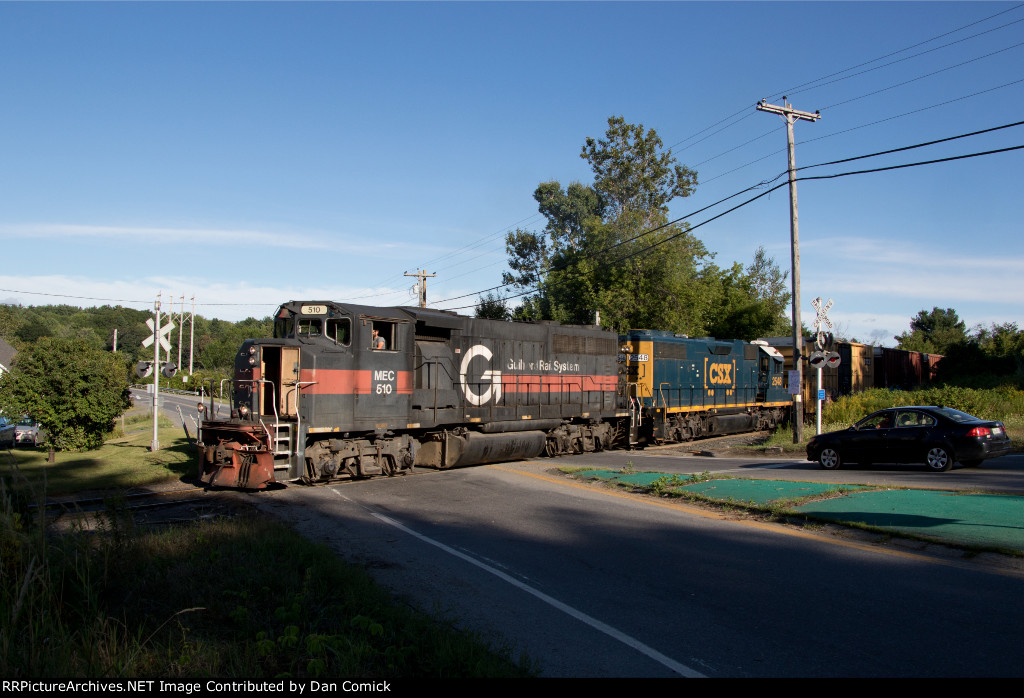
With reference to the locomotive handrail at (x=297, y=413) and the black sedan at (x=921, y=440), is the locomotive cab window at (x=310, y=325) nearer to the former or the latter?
the locomotive handrail at (x=297, y=413)

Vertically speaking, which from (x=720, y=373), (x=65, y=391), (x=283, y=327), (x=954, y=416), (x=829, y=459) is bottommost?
(x=829, y=459)

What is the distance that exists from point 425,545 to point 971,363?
146ft

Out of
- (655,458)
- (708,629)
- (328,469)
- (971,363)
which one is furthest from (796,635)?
(971,363)

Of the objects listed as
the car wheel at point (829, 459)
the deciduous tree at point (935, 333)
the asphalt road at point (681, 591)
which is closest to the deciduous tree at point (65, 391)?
the asphalt road at point (681, 591)

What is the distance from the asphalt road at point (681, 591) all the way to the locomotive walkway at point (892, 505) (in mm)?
733

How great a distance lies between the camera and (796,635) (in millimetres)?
5359

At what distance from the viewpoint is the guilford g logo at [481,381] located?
16875mm

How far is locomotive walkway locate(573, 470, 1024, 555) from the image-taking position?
811 cm

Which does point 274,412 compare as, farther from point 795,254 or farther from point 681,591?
point 795,254

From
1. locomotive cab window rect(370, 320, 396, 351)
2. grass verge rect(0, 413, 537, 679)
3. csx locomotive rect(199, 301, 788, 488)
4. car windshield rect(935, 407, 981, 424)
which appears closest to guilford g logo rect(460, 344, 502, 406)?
csx locomotive rect(199, 301, 788, 488)

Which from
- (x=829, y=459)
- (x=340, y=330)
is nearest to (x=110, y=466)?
(x=340, y=330)

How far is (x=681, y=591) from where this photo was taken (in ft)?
21.7

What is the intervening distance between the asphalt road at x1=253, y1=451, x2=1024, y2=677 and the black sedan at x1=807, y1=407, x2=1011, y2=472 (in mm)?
6371

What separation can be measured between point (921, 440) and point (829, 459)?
2.10 metres
